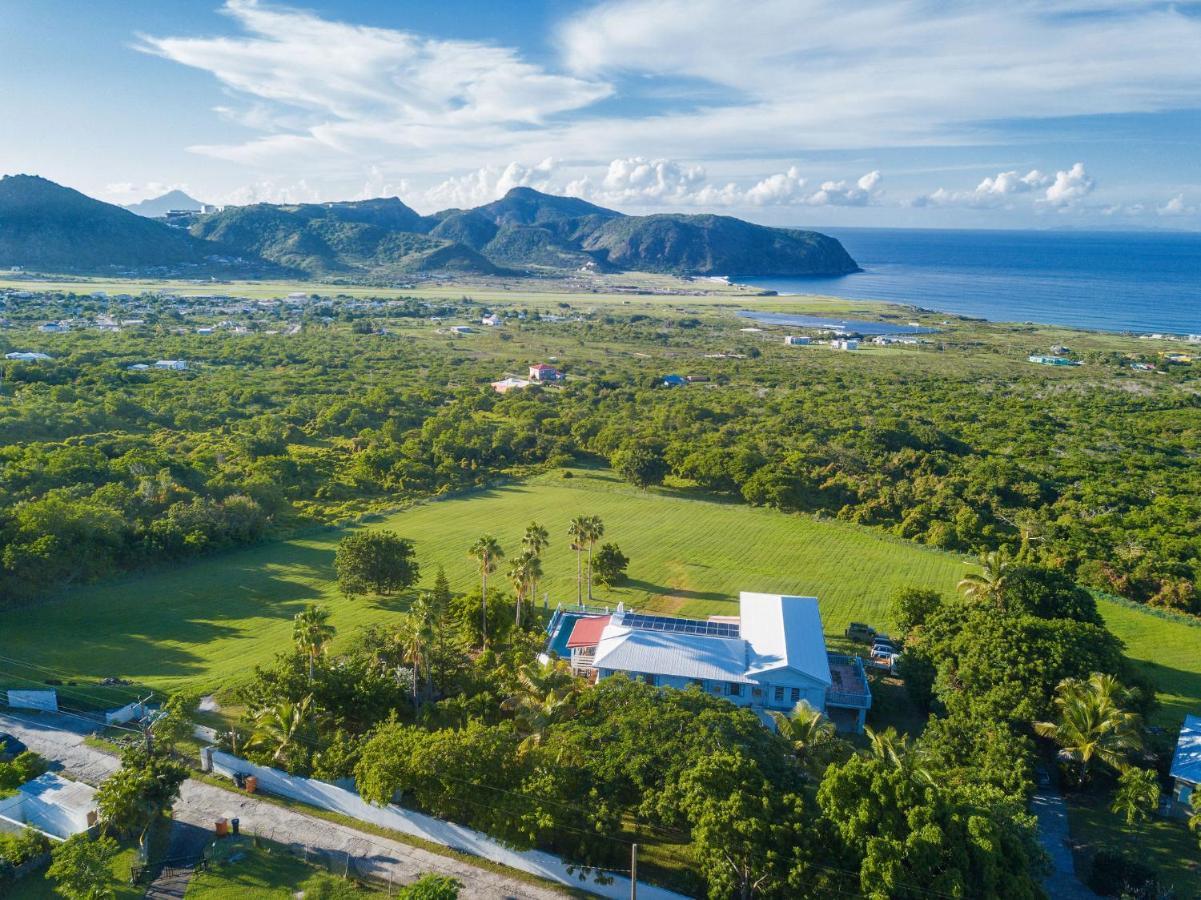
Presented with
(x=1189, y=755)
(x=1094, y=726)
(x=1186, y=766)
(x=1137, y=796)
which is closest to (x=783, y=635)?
(x=1094, y=726)

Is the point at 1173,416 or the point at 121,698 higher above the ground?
the point at 1173,416

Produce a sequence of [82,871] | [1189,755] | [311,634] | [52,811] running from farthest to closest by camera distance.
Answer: [311,634], [1189,755], [52,811], [82,871]

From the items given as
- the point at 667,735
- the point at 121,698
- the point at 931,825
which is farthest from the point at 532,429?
the point at 931,825

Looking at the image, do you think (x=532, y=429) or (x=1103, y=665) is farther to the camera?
(x=532, y=429)

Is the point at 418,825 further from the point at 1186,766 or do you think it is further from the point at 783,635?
the point at 1186,766

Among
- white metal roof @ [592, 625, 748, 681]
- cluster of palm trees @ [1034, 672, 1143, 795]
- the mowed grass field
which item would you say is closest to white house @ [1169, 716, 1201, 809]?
cluster of palm trees @ [1034, 672, 1143, 795]

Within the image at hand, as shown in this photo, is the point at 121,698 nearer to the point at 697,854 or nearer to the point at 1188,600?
the point at 697,854

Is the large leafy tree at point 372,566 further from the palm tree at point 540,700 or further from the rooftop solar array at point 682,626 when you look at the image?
the palm tree at point 540,700
